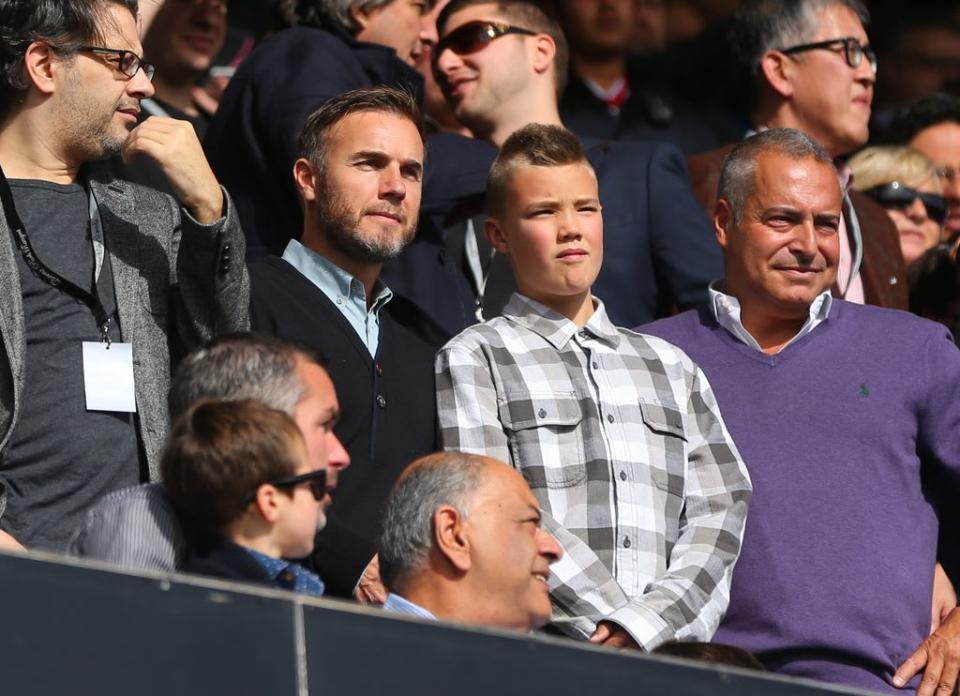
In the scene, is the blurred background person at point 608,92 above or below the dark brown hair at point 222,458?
above

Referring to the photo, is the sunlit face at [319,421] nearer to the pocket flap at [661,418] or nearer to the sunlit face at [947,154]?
the pocket flap at [661,418]

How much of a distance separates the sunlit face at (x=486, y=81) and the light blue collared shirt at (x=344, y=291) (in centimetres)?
132

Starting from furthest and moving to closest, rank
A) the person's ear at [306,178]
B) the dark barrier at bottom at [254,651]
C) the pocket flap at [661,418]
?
the person's ear at [306,178], the pocket flap at [661,418], the dark barrier at bottom at [254,651]

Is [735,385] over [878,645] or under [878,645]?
over

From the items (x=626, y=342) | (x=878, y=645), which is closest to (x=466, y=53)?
(x=626, y=342)

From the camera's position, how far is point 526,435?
425cm

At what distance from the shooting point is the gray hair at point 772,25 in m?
6.10

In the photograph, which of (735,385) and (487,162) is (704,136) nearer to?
(487,162)

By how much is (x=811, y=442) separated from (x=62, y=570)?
2.05 m

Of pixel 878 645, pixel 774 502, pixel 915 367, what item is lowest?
pixel 878 645

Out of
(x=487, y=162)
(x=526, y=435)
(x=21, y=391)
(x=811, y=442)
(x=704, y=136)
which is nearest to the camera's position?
(x=21, y=391)

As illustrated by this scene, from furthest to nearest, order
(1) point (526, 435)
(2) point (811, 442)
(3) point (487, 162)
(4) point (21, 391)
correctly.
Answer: (3) point (487, 162) → (2) point (811, 442) → (1) point (526, 435) → (4) point (21, 391)

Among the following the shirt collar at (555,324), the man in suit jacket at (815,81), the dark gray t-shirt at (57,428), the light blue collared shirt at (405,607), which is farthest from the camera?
the man in suit jacket at (815,81)

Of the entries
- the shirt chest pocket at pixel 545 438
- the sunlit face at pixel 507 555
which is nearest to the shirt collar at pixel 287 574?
the sunlit face at pixel 507 555
